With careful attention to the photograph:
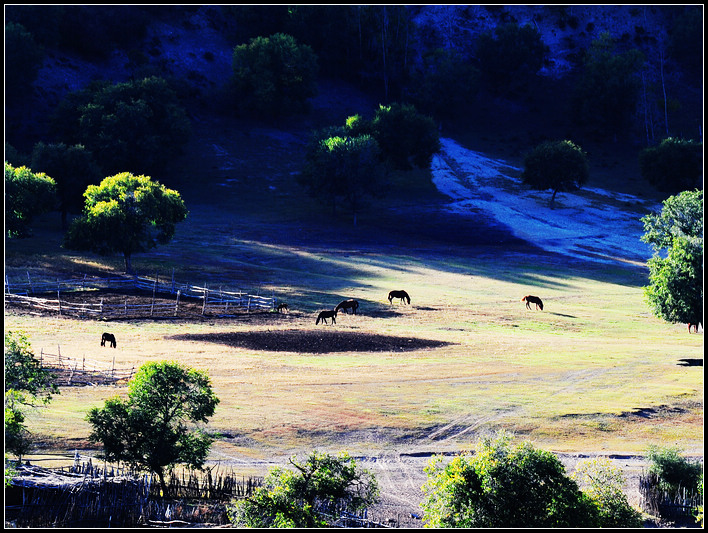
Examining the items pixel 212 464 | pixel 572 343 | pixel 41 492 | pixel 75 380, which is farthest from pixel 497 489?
pixel 572 343

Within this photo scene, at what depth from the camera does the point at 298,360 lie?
4869 cm

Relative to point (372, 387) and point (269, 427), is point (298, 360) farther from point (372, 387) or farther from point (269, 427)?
point (269, 427)

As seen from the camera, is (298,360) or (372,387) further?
(298,360)

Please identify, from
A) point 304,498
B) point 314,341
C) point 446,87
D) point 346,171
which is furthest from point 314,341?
point 446,87

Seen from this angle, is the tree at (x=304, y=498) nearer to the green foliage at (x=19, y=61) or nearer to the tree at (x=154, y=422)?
the tree at (x=154, y=422)

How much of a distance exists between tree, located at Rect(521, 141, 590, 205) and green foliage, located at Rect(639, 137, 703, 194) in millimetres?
13427

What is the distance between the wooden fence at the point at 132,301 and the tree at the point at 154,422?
3276 cm

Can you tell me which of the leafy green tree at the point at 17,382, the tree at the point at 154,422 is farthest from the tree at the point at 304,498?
the leafy green tree at the point at 17,382

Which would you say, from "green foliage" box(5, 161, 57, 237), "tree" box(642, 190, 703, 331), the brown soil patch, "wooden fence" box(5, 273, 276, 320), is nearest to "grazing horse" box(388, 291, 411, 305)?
"wooden fence" box(5, 273, 276, 320)

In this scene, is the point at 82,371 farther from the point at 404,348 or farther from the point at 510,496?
the point at 510,496

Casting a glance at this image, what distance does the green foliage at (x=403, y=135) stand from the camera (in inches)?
5012

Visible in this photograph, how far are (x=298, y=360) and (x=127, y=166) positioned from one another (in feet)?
253

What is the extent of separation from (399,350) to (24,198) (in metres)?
48.7

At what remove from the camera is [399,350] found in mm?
52156
